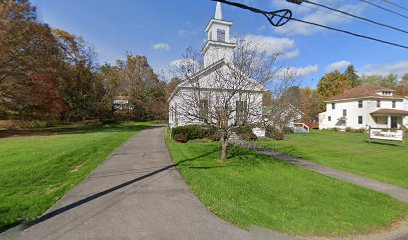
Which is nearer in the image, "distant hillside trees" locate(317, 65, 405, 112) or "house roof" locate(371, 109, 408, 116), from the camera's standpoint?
"house roof" locate(371, 109, 408, 116)

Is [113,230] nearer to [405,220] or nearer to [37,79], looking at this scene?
[405,220]

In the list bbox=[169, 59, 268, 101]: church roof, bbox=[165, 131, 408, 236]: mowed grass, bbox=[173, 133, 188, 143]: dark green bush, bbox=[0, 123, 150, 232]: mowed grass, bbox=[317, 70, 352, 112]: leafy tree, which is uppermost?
bbox=[317, 70, 352, 112]: leafy tree

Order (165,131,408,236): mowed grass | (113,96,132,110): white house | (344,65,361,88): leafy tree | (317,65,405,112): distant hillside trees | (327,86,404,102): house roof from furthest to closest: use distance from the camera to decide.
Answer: (344,65,361,88): leafy tree, (317,65,405,112): distant hillside trees, (113,96,132,110): white house, (327,86,404,102): house roof, (165,131,408,236): mowed grass

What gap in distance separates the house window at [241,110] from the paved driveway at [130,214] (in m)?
3.73

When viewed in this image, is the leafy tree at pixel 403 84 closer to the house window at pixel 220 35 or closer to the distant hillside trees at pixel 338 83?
the distant hillside trees at pixel 338 83

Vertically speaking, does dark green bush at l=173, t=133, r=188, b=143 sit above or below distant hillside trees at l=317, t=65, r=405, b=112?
below

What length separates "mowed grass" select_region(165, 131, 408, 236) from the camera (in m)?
4.49

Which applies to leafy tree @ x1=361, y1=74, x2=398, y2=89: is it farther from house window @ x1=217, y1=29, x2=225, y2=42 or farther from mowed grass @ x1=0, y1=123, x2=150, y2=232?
mowed grass @ x1=0, y1=123, x2=150, y2=232

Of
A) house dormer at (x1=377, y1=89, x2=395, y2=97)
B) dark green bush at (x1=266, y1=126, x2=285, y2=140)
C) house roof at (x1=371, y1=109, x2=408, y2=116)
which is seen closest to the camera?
dark green bush at (x1=266, y1=126, x2=285, y2=140)

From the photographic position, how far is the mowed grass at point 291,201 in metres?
4.49

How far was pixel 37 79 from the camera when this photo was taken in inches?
842

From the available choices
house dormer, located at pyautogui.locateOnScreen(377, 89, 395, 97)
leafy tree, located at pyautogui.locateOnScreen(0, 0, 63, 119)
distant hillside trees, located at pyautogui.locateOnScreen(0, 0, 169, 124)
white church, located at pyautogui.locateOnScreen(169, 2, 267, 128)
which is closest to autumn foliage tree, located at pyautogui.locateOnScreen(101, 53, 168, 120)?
distant hillside trees, located at pyautogui.locateOnScreen(0, 0, 169, 124)

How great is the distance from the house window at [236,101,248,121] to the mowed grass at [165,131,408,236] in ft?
6.99

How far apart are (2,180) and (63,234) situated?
14.7 feet
